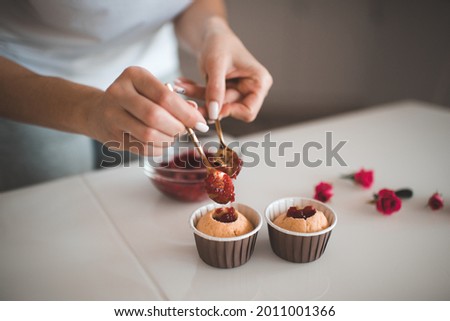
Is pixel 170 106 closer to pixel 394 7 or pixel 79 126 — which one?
pixel 79 126

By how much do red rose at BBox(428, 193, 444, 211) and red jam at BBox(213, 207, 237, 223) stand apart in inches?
16.8

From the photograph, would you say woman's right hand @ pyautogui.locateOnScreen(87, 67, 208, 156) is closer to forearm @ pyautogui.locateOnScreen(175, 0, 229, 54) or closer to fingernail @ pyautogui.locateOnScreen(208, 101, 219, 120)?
fingernail @ pyautogui.locateOnScreen(208, 101, 219, 120)

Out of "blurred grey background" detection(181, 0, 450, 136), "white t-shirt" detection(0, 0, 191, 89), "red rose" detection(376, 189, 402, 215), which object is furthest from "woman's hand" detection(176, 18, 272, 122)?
"blurred grey background" detection(181, 0, 450, 136)

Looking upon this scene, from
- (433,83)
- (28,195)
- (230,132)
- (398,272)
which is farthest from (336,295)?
(433,83)

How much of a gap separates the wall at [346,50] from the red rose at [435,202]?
1.77 metres

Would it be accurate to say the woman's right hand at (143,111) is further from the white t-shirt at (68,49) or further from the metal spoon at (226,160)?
the white t-shirt at (68,49)

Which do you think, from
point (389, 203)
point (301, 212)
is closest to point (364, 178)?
point (389, 203)

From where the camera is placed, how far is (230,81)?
0.97 meters

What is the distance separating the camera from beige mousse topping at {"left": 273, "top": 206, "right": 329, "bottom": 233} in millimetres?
689

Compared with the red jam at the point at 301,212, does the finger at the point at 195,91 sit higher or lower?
higher

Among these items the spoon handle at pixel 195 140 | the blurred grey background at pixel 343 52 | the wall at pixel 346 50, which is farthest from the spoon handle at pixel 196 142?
the wall at pixel 346 50

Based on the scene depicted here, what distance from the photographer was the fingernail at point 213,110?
2.75 ft

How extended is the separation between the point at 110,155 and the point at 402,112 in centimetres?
99
